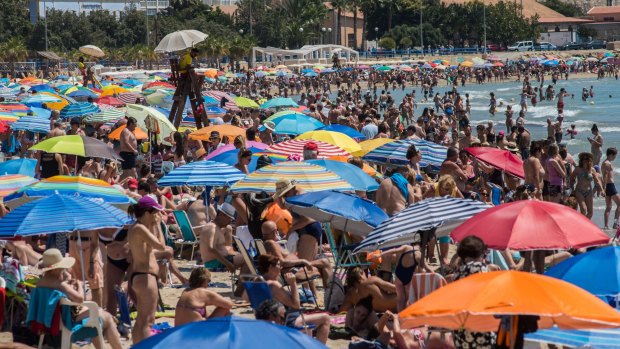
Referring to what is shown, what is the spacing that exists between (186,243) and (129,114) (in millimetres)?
5911

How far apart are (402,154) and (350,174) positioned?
8.44ft

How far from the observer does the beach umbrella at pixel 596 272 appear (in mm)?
6145

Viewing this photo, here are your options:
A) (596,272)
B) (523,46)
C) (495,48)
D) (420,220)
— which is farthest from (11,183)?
(495,48)

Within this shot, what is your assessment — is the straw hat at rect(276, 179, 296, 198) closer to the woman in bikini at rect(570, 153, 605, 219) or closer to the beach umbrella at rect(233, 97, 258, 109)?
the woman in bikini at rect(570, 153, 605, 219)

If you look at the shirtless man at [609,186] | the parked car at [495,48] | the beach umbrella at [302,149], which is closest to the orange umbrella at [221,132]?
the beach umbrella at [302,149]

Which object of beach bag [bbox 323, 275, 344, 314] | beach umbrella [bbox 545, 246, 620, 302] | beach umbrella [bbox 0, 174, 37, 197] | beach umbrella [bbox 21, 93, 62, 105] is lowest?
beach bag [bbox 323, 275, 344, 314]

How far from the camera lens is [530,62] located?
81.5 m

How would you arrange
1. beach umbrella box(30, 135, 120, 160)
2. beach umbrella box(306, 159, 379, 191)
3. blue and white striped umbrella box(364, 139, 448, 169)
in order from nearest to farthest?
beach umbrella box(306, 159, 379, 191) → beach umbrella box(30, 135, 120, 160) → blue and white striped umbrella box(364, 139, 448, 169)

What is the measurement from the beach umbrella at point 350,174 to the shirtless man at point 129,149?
4.73 meters

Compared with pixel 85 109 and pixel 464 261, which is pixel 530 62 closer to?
pixel 85 109

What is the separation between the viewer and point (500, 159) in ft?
44.5

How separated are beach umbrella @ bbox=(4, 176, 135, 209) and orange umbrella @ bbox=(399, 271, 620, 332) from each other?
4663 millimetres

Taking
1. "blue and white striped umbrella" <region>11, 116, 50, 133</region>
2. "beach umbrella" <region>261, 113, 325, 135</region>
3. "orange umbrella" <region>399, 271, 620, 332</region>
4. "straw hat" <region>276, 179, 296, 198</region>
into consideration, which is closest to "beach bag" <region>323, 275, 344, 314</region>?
"straw hat" <region>276, 179, 296, 198</region>

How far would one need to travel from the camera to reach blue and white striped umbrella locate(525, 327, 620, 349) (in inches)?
206
